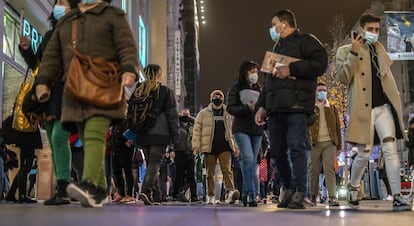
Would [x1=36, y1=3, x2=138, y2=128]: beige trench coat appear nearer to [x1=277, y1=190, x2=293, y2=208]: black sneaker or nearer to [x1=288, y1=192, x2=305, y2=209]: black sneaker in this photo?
[x1=288, y1=192, x2=305, y2=209]: black sneaker

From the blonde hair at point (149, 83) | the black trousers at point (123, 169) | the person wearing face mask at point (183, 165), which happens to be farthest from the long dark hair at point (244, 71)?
the person wearing face mask at point (183, 165)

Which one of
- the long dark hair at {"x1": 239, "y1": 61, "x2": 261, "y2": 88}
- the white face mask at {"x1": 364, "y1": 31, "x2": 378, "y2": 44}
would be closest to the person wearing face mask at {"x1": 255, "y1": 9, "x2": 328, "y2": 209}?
the white face mask at {"x1": 364, "y1": 31, "x2": 378, "y2": 44}

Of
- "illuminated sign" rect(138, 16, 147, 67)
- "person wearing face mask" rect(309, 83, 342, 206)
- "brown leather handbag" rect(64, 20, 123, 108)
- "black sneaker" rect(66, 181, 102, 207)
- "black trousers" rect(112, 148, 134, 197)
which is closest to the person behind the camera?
"black sneaker" rect(66, 181, 102, 207)

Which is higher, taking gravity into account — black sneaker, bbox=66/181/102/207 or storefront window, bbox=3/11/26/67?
storefront window, bbox=3/11/26/67

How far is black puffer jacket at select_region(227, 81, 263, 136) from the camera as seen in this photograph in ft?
26.1

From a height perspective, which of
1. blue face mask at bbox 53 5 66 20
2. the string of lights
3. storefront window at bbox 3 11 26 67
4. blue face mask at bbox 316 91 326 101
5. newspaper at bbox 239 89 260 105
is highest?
the string of lights

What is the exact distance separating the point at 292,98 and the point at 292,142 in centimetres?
47

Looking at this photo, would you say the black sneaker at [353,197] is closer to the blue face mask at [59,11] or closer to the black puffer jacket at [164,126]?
the black puffer jacket at [164,126]

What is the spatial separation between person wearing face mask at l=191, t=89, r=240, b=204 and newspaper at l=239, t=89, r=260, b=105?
5.79ft

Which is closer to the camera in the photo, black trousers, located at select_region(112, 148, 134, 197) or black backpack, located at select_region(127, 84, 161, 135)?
black backpack, located at select_region(127, 84, 161, 135)

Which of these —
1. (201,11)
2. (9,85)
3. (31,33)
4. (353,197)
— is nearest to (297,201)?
(353,197)

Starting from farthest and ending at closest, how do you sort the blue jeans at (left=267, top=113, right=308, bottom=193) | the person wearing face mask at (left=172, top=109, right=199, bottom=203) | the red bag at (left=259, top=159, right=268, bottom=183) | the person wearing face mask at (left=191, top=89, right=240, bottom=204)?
the red bag at (left=259, top=159, right=268, bottom=183) → the person wearing face mask at (left=172, top=109, right=199, bottom=203) → the person wearing face mask at (left=191, top=89, right=240, bottom=204) → the blue jeans at (left=267, top=113, right=308, bottom=193)

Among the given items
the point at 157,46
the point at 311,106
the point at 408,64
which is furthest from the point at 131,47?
the point at 408,64

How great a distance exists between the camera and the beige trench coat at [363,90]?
20.2 feet
